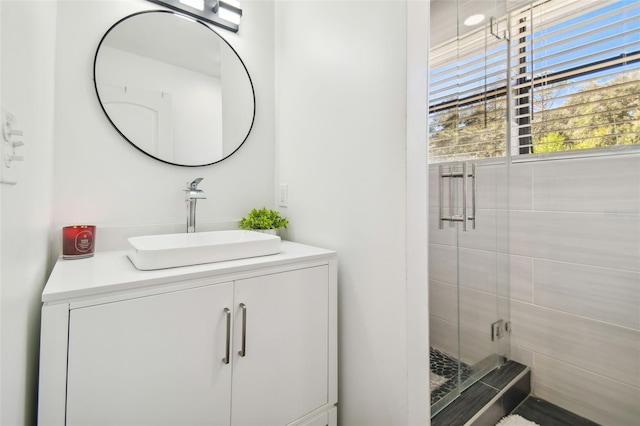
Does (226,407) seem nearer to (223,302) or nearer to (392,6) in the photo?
(223,302)

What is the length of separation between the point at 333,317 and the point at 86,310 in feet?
2.70

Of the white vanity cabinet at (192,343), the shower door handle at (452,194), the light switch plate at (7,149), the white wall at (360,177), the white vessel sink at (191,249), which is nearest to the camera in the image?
the light switch plate at (7,149)

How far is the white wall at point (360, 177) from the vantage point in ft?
3.55

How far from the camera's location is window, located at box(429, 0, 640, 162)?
4.19ft

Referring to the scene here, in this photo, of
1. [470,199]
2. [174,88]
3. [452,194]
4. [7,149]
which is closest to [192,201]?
[174,88]

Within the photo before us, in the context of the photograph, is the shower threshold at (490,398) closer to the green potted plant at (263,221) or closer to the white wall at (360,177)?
the white wall at (360,177)

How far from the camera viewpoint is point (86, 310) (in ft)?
2.56

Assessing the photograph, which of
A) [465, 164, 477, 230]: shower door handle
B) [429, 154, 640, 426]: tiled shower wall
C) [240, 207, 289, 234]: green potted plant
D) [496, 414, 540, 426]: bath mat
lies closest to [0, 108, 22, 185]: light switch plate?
[240, 207, 289, 234]: green potted plant

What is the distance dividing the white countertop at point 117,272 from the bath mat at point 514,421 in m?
1.09

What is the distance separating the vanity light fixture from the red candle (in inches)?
42.4

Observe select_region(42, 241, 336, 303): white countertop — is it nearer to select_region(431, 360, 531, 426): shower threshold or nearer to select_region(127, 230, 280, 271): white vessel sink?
select_region(127, 230, 280, 271): white vessel sink

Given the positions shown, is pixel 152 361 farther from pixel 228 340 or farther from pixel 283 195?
pixel 283 195

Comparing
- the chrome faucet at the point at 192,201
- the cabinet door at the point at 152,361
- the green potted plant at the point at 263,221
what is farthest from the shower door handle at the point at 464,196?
the chrome faucet at the point at 192,201

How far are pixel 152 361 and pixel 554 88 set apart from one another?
1.98 m
